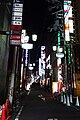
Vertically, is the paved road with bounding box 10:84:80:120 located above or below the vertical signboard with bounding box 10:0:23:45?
below

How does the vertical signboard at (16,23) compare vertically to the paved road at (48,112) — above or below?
above

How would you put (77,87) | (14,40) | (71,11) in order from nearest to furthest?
(14,40), (77,87), (71,11)

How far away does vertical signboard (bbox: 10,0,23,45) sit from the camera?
13572 millimetres

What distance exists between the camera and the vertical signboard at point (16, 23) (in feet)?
44.5

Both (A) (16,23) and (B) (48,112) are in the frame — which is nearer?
(A) (16,23)

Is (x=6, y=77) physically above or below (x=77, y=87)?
above

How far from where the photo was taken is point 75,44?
30.6 m

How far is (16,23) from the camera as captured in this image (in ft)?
48.4

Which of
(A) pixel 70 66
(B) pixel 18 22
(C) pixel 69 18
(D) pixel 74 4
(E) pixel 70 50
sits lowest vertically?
(A) pixel 70 66

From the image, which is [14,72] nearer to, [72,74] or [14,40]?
[14,40]

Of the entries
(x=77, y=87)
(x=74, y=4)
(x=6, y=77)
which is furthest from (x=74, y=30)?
(x=6, y=77)

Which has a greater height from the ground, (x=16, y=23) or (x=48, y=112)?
(x=16, y=23)

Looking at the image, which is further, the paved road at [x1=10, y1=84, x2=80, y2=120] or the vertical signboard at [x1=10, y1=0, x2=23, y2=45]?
the paved road at [x1=10, y1=84, x2=80, y2=120]

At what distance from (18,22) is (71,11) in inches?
747
